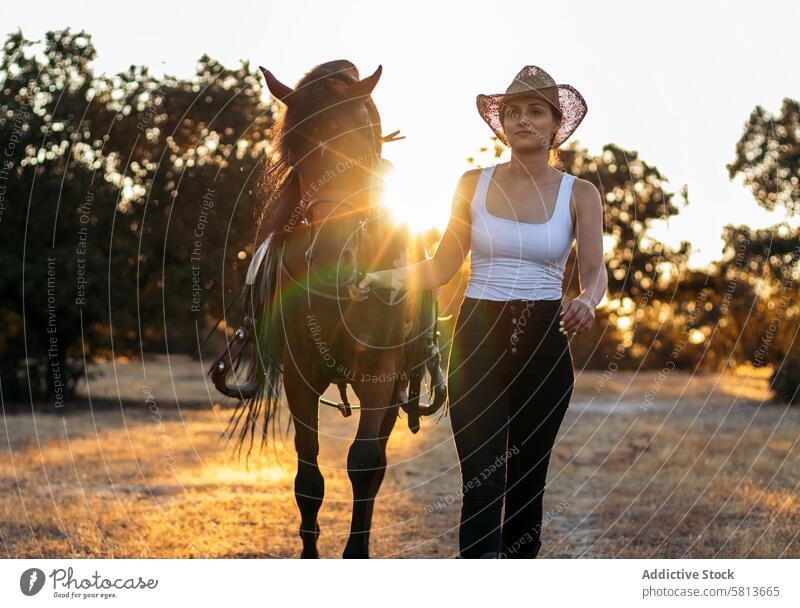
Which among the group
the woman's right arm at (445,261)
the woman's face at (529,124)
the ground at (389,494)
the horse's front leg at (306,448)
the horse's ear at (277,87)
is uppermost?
the horse's ear at (277,87)

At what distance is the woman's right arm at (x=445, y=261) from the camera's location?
223 inches

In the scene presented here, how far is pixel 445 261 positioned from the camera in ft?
19.5

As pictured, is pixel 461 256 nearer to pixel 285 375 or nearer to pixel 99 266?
pixel 285 375

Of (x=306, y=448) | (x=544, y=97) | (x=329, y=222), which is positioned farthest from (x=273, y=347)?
(x=544, y=97)

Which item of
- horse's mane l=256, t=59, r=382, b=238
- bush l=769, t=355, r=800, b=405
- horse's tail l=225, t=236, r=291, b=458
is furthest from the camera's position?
bush l=769, t=355, r=800, b=405

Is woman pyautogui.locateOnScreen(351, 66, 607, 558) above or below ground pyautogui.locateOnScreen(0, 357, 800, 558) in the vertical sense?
above

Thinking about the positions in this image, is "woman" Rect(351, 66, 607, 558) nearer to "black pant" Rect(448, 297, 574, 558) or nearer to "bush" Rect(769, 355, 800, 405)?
"black pant" Rect(448, 297, 574, 558)

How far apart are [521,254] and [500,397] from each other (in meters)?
0.69

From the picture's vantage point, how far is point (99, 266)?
24.8 m

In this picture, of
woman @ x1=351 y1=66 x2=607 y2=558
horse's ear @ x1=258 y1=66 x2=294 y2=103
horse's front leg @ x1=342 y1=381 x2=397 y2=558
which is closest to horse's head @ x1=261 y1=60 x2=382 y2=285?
horse's ear @ x1=258 y1=66 x2=294 y2=103

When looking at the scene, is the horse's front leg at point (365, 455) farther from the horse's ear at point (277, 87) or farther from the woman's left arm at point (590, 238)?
the horse's ear at point (277, 87)

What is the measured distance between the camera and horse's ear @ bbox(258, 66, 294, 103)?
21.1 feet

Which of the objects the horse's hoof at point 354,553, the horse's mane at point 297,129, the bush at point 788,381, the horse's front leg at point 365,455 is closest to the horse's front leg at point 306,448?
the horse's front leg at point 365,455
